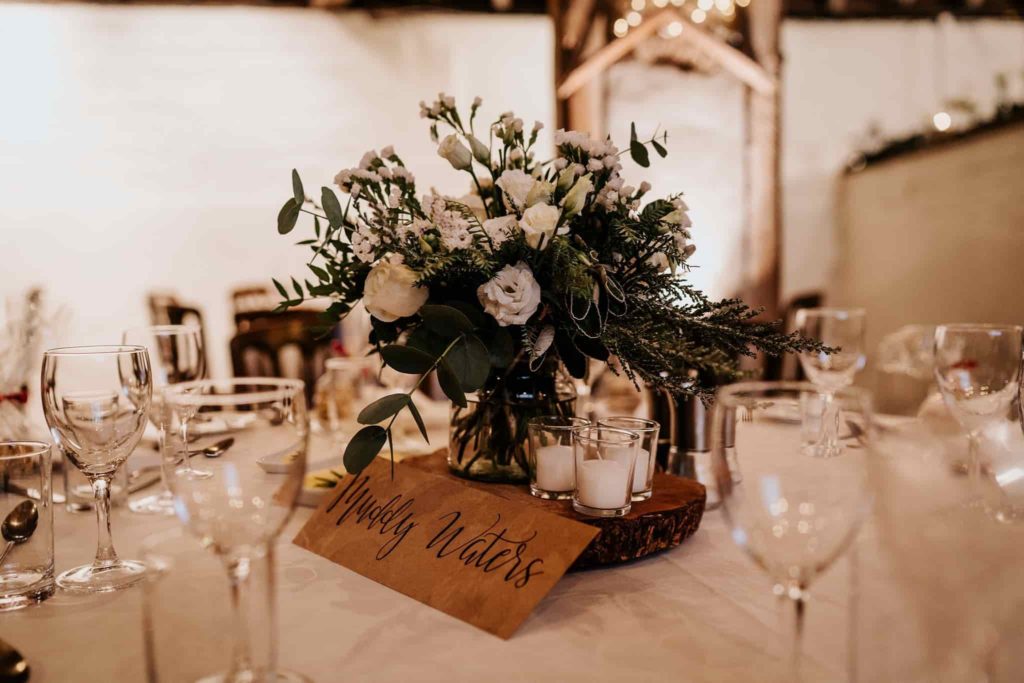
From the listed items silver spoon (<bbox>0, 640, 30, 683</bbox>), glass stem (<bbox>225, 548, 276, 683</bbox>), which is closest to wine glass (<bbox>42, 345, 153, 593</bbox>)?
silver spoon (<bbox>0, 640, 30, 683</bbox>)

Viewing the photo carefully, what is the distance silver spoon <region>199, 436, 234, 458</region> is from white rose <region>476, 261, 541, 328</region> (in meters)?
0.33

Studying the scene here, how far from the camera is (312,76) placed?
5277mm

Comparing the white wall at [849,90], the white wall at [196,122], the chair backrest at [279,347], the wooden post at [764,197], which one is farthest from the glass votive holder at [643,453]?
the white wall at [849,90]

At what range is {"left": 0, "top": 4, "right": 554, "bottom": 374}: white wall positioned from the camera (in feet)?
16.2

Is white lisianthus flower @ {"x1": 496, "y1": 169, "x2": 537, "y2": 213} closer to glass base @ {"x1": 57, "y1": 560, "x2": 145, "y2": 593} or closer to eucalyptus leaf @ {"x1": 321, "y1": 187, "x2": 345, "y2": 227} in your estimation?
eucalyptus leaf @ {"x1": 321, "y1": 187, "x2": 345, "y2": 227}

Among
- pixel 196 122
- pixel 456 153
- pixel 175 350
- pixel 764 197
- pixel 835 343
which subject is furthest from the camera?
pixel 196 122

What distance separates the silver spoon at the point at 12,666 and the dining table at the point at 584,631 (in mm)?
17

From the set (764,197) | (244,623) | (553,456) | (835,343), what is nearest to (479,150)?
(553,456)

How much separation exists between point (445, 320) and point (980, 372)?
70 centimetres

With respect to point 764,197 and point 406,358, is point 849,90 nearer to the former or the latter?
point 764,197

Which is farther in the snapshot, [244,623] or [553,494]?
[553,494]

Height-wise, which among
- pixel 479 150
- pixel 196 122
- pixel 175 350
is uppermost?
pixel 196 122

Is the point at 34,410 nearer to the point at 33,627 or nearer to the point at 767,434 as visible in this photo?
the point at 33,627

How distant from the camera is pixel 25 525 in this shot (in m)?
0.80
